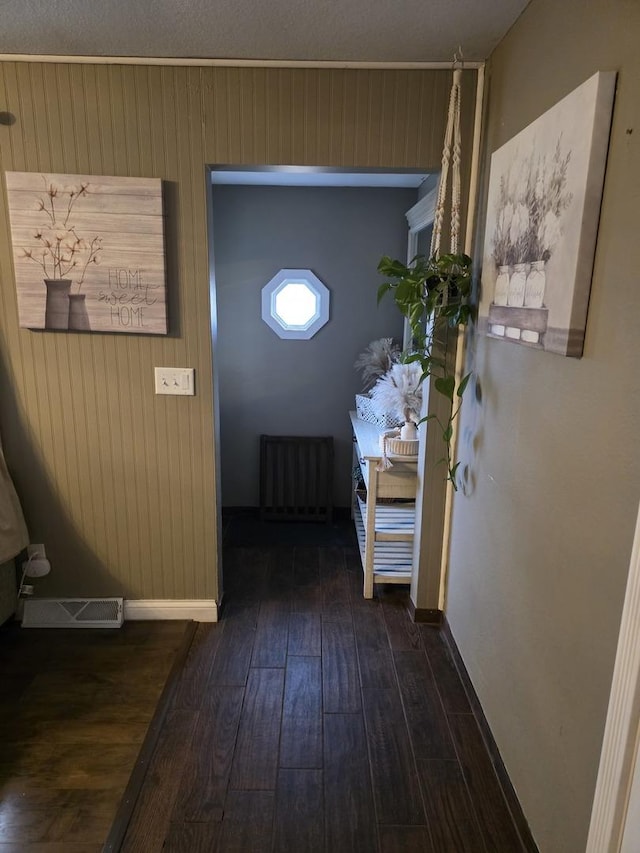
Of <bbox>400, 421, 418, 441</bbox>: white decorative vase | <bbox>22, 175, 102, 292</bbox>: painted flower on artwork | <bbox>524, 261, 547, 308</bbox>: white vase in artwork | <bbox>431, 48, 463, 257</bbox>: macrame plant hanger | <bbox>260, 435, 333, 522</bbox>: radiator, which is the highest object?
<bbox>431, 48, 463, 257</bbox>: macrame plant hanger

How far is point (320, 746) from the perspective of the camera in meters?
1.89

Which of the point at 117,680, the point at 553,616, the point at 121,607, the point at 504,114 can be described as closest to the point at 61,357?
the point at 121,607

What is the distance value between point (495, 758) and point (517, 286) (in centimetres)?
149

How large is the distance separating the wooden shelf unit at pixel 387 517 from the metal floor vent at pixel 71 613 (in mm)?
1198

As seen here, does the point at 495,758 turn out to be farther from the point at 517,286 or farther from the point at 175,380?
the point at 175,380

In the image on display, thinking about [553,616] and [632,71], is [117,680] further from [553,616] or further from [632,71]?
[632,71]

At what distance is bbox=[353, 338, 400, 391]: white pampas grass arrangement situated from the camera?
351 centimetres

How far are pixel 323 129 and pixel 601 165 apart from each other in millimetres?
1294

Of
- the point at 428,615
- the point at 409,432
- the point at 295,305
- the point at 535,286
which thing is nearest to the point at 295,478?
the point at 295,305

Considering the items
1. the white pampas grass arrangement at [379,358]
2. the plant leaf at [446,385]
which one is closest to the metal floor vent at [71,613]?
the plant leaf at [446,385]

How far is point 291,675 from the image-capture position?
2.24m

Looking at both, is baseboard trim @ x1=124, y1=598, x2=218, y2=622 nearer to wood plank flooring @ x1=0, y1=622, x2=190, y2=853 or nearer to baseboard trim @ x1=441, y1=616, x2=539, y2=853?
wood plank flooring @ x1=0, y1=622, x2=190, y2=853

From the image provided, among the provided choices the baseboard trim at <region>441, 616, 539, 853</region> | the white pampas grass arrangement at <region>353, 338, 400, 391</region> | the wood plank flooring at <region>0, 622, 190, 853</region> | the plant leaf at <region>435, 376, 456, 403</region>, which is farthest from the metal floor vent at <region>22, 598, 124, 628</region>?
the white pampas grass arrangement at <region>353, 338, 400, 391</region>

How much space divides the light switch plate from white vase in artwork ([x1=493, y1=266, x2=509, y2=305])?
1253 mm
